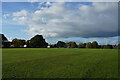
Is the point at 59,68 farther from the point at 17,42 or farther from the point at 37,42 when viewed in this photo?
the point at 17,42

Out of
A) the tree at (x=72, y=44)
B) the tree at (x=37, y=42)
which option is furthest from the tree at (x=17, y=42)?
the tree at (x=72, y=44)

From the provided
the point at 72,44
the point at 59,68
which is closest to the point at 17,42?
the point at 72,44

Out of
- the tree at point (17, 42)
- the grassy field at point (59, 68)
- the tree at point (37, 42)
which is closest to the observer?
the grassy field at point (59, 68)

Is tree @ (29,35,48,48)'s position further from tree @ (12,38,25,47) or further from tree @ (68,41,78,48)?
tree @ (68,41,78,48)

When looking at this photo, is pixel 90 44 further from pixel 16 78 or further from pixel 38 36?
pixel 16 78

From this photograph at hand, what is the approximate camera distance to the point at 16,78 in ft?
19.4

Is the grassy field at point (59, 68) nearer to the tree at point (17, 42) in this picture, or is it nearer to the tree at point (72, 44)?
the tree at point (17, 42)

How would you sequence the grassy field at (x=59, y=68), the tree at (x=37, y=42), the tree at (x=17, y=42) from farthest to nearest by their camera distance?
the tree at (x=17, y=42), the tree at (x=37, y=42), the grassy field at (x=59, y=68)

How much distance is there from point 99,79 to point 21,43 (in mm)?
101688

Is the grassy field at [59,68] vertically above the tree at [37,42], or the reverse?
the tree at [37,42]

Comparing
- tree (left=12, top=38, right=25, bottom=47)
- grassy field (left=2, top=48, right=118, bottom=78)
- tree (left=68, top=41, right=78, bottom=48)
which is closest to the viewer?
grassy field (left=2, top=48, right=118, bottom=78)

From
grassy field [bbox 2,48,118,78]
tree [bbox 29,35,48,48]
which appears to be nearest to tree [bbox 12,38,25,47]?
tree [bbox 29,35,48,48]

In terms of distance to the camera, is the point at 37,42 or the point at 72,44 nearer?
the point at 37,42

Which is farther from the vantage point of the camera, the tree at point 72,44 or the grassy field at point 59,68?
the tree at point 72,44
